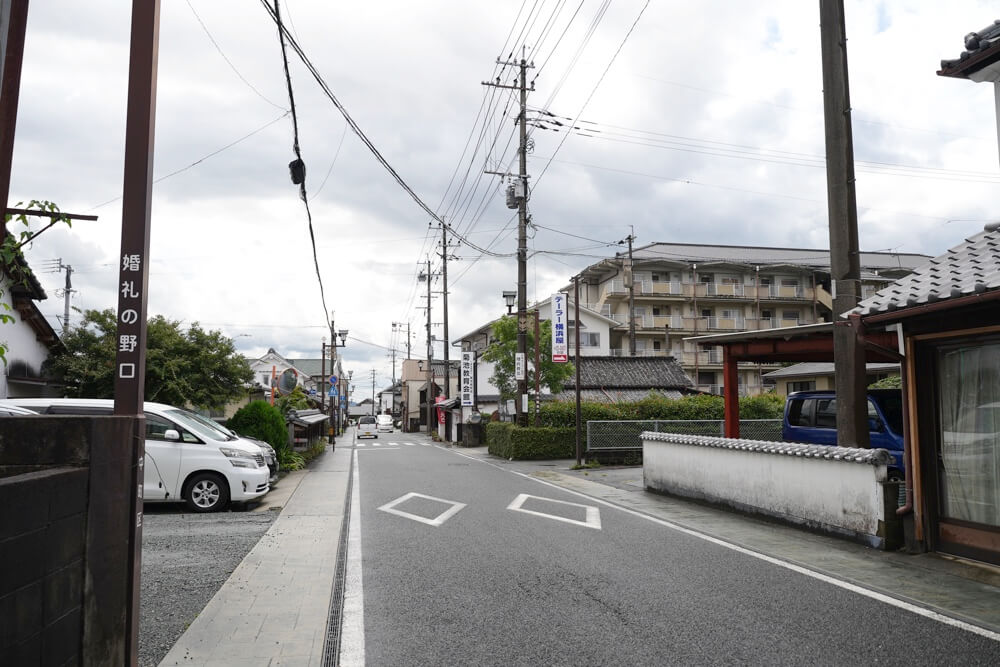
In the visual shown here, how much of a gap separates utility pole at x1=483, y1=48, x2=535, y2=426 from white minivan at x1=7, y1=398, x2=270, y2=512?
14.6m

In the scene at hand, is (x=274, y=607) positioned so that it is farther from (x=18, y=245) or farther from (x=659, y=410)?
(x=659, y=410)

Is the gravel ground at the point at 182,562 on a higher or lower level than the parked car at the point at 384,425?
higher

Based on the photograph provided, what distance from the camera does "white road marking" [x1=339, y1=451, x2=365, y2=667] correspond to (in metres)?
4.65

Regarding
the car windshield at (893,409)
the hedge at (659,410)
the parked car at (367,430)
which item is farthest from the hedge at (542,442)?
the parked car at (367,430)

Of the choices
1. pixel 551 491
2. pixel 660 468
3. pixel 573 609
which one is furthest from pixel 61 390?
pixel 573 609

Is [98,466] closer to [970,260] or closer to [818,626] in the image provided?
[818,626]

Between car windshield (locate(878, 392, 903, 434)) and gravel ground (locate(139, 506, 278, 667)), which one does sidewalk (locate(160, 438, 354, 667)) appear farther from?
car windshield (locate(878, 392, 903, 434))

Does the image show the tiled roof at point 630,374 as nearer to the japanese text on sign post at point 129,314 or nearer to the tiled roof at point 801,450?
the tiled roof at point 801,450

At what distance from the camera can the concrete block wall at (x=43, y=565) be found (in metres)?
2.79

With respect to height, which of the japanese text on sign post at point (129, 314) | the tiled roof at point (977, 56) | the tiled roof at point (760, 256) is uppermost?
the tiled roof at point (760, 256)

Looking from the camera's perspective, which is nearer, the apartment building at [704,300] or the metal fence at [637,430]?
the metal fence at [637,430]

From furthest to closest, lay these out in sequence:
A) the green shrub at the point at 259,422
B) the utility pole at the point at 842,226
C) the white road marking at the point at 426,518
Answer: the green shrub at the point at 259,422 → the white road marking at the point at 426,518 → the utility pole at the point at 842,226

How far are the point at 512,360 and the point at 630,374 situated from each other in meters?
6.90

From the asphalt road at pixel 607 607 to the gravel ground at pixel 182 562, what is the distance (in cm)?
134
